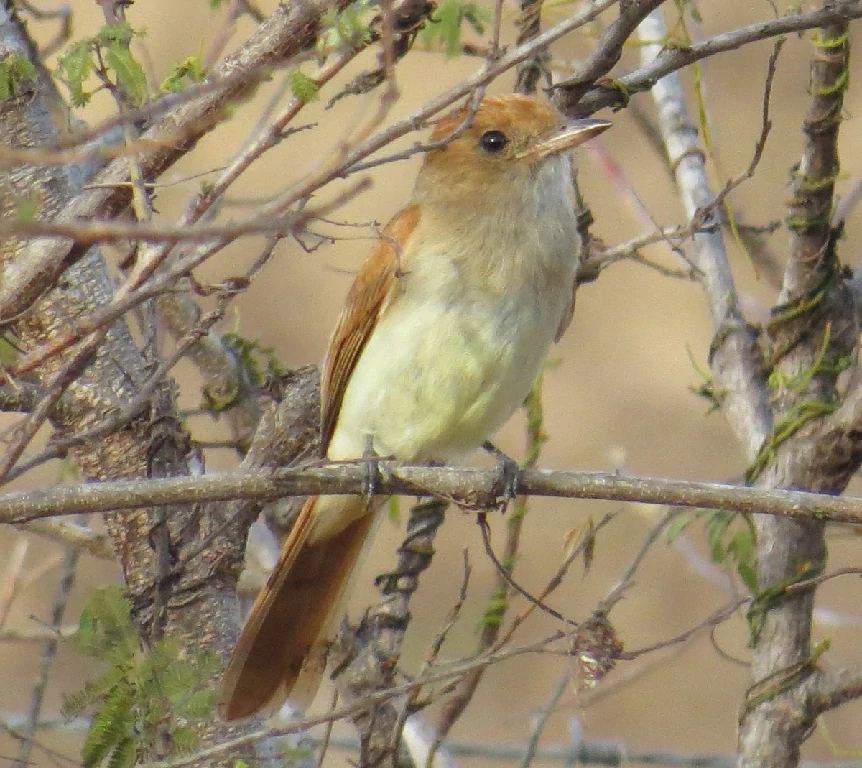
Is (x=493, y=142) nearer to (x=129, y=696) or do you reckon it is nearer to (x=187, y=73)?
(x=187, y=73)

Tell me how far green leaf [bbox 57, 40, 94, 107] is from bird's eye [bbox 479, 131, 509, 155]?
1.34m

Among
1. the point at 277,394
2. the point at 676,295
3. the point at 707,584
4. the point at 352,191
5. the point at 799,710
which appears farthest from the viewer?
the point at 676,295

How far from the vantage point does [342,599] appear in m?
3.80

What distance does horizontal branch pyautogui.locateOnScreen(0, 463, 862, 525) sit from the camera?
2.43m

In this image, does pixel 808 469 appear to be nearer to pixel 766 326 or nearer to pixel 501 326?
pixel 766 326

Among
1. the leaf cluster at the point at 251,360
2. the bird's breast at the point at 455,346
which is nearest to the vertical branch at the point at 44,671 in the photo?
the leaf cluster at the point at 251,360

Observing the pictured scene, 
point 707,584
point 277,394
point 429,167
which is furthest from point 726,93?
point 277,394

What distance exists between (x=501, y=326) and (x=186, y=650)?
104cm

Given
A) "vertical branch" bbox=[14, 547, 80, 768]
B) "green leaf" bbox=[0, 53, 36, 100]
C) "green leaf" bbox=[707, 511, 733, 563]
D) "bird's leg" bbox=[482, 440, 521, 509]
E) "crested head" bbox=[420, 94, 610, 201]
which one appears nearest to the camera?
"green leaf" bbox=[0, 53, 36, 100]

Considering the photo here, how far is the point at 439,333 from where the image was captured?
3.46 metres

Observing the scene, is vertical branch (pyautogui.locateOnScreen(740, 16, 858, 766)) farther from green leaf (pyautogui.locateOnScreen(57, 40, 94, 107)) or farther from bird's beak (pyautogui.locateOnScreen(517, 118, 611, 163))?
green leaf (pyautogui.locateOnScreen(57, 40, 94, 107))

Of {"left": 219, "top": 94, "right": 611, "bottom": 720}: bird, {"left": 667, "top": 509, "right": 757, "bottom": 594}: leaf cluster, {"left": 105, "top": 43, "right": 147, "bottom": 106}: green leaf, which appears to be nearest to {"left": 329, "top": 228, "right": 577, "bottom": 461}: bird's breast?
{"left": 219, "top": 94, "right": 611, "bottom": 720}: bird

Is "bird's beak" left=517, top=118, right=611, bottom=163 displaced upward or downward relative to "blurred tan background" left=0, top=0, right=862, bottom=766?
downward

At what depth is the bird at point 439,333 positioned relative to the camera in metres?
3.47
